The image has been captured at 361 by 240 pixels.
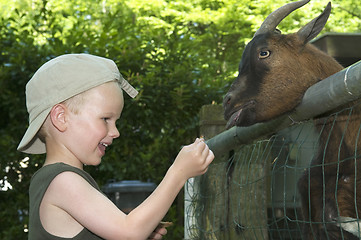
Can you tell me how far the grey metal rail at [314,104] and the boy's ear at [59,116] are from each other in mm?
1080

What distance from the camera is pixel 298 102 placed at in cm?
280

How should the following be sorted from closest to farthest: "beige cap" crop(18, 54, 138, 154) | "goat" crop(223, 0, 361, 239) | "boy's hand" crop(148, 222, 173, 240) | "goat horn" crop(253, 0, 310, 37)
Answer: "beige cap" crop(18, 54, 138, 154), "boy's hand" crop(148, 222, 173, 240), "goat" crop(223, 0, 361, 239), "goat horn" crop(253, 0, 310, 37)

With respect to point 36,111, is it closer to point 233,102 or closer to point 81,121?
point 81,121

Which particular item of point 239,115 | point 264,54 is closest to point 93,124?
point 239,115

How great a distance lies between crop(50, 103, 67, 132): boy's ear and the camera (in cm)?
218

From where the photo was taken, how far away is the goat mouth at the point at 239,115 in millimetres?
2998

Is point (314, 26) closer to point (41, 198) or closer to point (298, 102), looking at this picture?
point (298, 102)

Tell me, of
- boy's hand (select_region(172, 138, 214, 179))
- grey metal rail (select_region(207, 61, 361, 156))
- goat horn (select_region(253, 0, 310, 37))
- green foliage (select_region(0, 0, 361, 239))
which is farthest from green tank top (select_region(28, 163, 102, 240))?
green foliage (select_region(0, 0, 361, 239))

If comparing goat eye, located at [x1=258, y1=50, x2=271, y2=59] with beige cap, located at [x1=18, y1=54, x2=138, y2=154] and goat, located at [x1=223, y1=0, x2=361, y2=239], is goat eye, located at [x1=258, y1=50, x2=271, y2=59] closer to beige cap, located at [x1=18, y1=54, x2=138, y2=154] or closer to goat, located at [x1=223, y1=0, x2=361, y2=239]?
goat, located at [x1=223, y1=0, x2=361, y2=239]

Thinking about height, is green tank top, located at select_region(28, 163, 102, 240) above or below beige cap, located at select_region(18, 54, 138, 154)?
below

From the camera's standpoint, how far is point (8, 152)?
22.1ft

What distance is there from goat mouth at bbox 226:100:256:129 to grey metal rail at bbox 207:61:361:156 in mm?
122

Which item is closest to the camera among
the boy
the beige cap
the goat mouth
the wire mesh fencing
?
the boy

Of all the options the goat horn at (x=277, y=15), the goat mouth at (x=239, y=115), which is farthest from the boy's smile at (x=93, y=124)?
the goat horn at (x=277, y=15)
